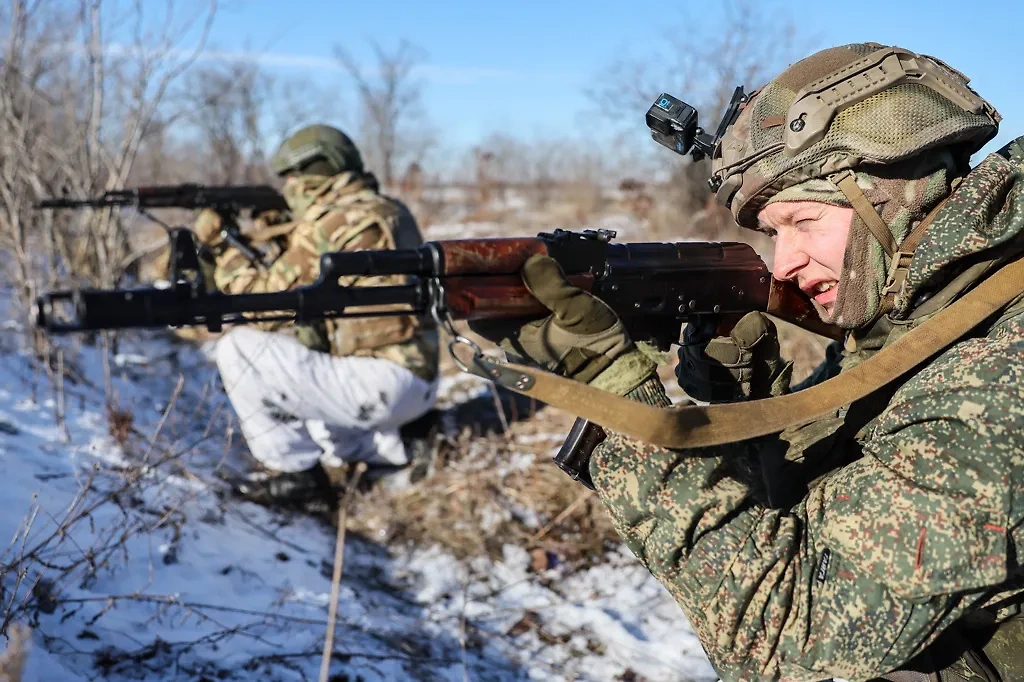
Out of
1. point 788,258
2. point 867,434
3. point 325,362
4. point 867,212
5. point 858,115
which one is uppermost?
point 858,115

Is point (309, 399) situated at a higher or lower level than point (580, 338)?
lower

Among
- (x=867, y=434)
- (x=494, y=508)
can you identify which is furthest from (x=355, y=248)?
(x=867, y=434)

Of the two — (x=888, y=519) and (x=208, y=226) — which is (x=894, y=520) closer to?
(x=888, y=519)

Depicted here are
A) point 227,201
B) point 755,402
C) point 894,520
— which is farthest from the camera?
point 227,201

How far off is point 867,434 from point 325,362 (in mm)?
3738

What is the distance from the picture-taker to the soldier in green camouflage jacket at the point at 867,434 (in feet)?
5.28

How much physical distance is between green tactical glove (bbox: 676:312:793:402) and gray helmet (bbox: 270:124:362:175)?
154 inches

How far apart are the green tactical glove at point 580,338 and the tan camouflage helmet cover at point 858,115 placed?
0.58 m

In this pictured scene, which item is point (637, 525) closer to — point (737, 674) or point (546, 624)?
point (737, 674)

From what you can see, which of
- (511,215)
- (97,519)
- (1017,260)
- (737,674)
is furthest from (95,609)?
(511,215)

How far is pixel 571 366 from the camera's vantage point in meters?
2.04

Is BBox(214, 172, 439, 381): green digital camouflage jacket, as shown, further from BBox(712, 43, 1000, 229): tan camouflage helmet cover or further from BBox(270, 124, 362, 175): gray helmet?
BBox(712, 43, 1000, 229): tan camouflage helmet cover

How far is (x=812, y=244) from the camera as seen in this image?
7.04 ft

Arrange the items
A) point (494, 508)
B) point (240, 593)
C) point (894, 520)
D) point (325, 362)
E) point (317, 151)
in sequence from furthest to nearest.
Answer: point (317, 151), point (325, 362), point (494, 508), point (240, 593), point (894, 520)
